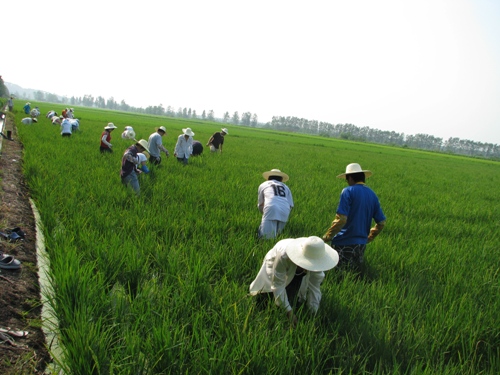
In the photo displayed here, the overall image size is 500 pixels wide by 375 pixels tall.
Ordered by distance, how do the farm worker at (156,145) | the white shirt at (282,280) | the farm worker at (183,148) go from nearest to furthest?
the white shirt at (282,280), the farm worker at (156,145), the farm worker at (183,148)

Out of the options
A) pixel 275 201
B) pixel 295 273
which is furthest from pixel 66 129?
pixel 295 273

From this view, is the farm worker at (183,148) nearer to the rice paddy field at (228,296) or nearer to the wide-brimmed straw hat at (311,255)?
the rice paddy field at (228,296)

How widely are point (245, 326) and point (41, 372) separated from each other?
1.12 metres

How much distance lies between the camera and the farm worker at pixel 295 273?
5.85 feet

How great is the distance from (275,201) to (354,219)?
874 mm

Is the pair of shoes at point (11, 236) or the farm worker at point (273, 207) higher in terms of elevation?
the farm worker at point (273, 207)

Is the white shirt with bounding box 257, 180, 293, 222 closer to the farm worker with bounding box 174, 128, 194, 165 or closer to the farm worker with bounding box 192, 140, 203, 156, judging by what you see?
the farm worker with bounding box 174, 128, 194, 165

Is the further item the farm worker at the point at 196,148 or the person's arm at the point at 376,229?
the farm worker at the point at 196,148

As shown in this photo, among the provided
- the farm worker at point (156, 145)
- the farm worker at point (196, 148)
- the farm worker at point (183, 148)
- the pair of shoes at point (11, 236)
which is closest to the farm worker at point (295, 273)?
the pair of shoes at point (11, 236)

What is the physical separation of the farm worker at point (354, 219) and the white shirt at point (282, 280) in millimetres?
935

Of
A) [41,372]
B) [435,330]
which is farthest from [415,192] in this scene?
[41,372]

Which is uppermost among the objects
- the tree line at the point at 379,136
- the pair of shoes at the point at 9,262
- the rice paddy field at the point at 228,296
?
the tree line at the point at 379,136

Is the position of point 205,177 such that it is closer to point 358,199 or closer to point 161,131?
point 161,131

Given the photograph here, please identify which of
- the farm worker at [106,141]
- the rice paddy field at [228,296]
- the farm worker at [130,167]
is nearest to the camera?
the rice paddy field at [228,296]
